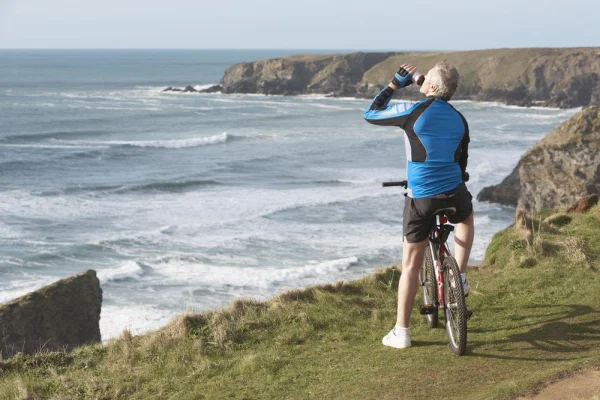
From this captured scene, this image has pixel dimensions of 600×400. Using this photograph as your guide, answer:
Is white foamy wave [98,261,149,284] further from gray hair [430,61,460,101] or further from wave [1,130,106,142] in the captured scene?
wave [1,130,106,142]

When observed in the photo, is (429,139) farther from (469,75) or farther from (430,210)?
(469,75)

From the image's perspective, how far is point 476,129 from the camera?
62.8 meters

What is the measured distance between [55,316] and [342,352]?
6165mm

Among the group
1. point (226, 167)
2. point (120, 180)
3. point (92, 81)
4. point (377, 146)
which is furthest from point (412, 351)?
point (92, 81)

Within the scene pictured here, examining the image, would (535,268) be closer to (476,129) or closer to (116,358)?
(116,358)

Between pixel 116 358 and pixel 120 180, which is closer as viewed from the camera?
pixel 116 358

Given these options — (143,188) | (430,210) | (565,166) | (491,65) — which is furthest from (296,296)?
(491,65)

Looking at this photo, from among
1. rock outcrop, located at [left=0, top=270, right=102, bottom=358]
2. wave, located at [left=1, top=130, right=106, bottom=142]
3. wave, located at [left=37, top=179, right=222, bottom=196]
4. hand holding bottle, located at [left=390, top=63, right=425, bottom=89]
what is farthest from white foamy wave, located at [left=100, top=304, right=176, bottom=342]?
wave, located at [left=1, top=130, right=106, bottom=142]

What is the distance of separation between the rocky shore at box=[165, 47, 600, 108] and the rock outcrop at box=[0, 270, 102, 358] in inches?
3325

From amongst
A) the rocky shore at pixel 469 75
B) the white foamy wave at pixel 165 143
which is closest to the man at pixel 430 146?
the white foamy wave at pixel 165 143

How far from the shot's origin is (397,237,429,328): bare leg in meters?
5.86

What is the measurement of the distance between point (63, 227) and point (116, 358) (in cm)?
2232

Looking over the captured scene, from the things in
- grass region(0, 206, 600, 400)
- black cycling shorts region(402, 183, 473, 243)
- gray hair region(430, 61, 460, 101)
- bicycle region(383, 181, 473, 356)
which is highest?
gray hair region(430, 61, 460, 101)

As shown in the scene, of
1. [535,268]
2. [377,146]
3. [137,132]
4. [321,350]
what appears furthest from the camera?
[137,132]
